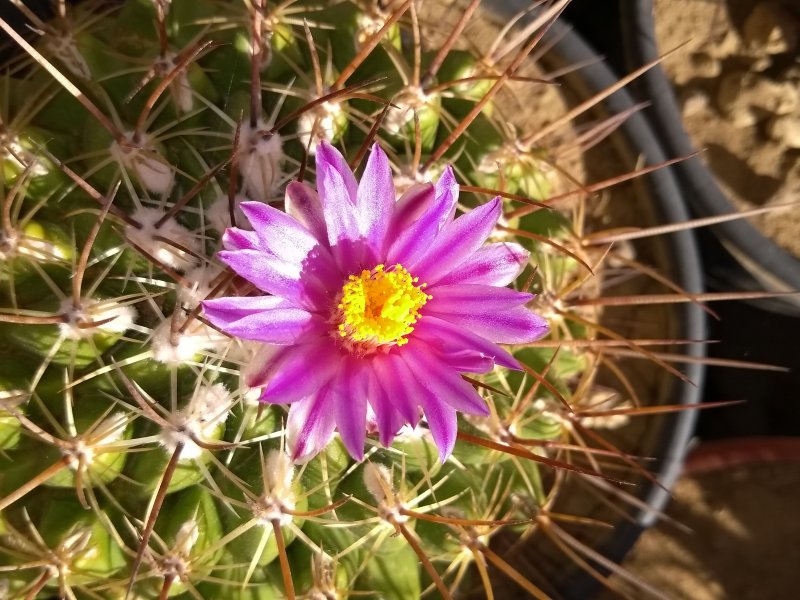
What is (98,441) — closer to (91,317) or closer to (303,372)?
(91,317)

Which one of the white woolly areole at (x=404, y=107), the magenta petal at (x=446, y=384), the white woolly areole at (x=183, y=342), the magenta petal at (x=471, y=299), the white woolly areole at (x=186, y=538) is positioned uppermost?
the white woolly areole at (x=404, y=107)

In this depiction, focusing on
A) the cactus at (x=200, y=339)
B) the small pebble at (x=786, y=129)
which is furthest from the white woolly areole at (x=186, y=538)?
the small pebble at (x=786, y=129)

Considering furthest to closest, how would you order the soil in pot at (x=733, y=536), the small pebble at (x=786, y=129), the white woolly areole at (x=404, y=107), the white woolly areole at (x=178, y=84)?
the soil in pot at (x=733, y=536) < the small pebble at (x=786, y=129) < the white woolly areole at (x=404, y=107) < the white woolly areole at (x=178, y=84)

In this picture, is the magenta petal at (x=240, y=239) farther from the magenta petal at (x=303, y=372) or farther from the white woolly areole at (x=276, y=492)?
the white woolly areole at (x=276, y=492)

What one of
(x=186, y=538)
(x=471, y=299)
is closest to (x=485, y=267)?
(x=471, y=299)

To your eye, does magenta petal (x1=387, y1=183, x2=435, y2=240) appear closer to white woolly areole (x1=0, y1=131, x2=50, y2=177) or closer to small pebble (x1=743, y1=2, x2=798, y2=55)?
white woolly areole (x1=0, y1=131, x2=50, y2=177)

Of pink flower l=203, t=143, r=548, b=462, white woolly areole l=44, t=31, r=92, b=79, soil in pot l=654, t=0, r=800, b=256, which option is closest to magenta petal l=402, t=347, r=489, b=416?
pink flower l=203, t=143, r=548, b=462

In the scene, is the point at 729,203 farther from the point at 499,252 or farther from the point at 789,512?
the point at 499,252

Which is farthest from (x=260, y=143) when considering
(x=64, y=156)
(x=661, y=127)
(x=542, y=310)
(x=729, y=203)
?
(x=729, y=203)
